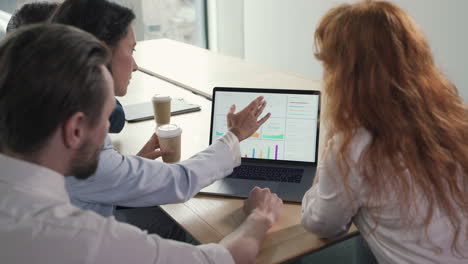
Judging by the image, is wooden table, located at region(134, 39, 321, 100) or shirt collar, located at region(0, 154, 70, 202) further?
wooden table, located at region(134, 39, 321, 100)

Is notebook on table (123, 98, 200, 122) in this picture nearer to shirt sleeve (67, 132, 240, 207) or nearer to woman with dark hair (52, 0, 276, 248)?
woman with dark hair (52, 0, 276, 248)

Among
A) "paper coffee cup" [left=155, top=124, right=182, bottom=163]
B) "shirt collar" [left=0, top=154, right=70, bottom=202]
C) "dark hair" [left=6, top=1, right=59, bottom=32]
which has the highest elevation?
"dark hair" [left=6, top=1, right=59, bottom=32]

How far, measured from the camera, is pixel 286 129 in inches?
59.0

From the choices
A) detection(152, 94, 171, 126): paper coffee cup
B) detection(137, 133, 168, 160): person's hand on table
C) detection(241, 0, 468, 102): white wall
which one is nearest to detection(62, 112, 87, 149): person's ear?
detection(137, 133, 168, 160): person's hand on table

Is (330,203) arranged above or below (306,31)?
above

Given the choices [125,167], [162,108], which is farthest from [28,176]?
[162,108]

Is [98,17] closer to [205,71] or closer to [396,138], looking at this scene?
[396,138]

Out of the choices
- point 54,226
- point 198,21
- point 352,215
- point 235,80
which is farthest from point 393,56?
point 198,21

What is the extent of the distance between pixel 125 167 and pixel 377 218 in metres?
0.62

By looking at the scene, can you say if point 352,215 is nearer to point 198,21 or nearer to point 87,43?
point 87,43

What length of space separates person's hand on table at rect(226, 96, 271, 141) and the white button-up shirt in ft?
2.03

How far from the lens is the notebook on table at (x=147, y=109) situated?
6.58ft

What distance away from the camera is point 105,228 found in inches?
30.3

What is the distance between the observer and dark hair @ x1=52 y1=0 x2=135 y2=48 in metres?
1.40
